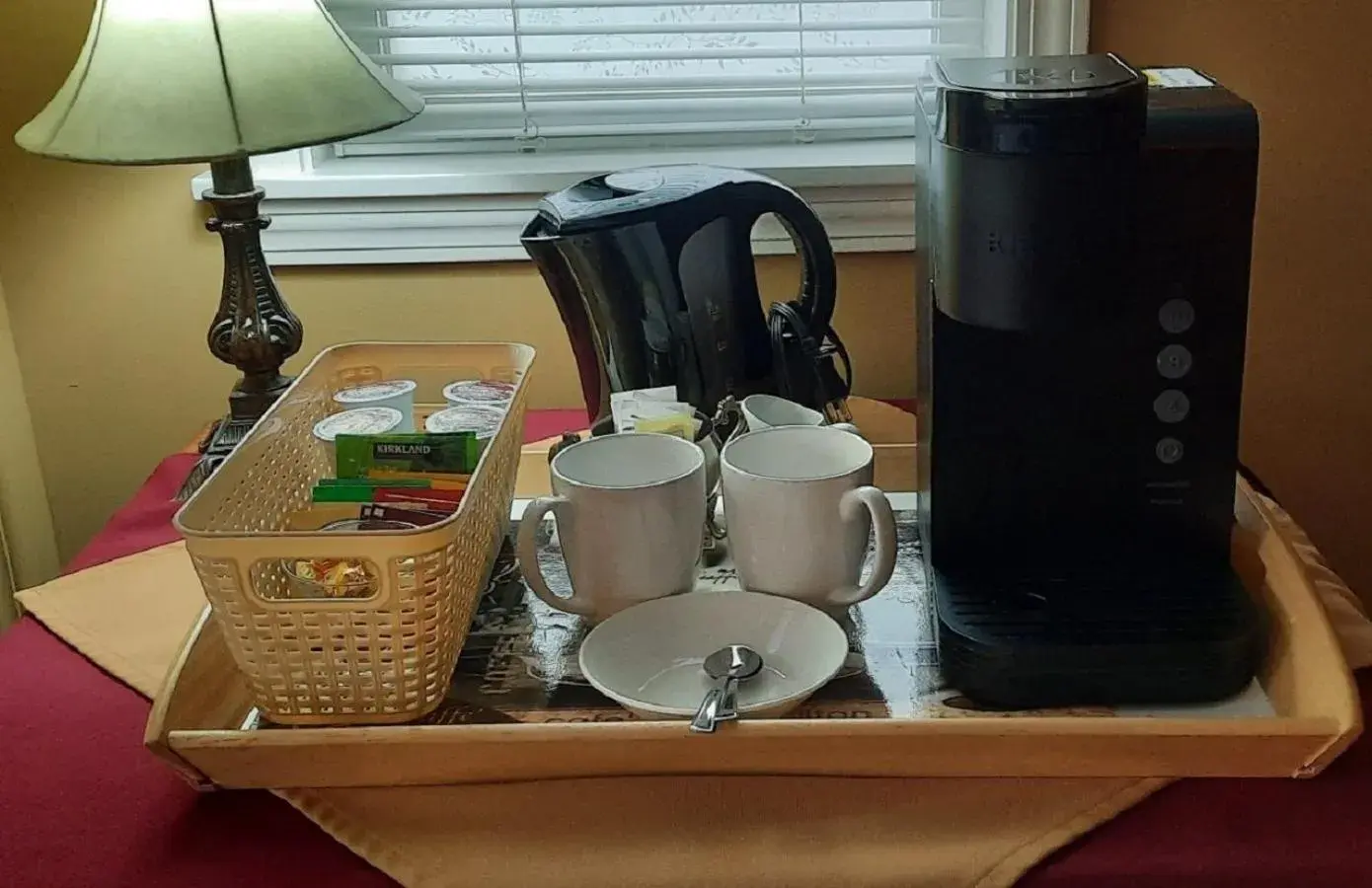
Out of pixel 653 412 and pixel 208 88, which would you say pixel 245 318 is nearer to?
pixel 208 88

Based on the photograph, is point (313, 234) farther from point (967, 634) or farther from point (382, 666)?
point (967, 634)

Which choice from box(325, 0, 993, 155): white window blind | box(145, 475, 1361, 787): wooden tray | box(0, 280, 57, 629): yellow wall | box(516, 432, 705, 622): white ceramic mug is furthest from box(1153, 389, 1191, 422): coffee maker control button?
box(0, 280, 57, 629): yellow wall

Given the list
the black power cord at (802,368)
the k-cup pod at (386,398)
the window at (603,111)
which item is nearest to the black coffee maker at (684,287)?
the black power cord at (802,368)

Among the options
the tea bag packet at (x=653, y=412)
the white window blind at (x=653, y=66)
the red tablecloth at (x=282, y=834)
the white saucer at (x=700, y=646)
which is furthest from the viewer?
the white window blind at (x=653, y=66)

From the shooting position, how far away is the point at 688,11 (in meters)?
1.33

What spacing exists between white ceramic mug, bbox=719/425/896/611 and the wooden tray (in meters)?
0.14

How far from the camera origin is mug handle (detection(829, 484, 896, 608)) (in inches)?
30.7

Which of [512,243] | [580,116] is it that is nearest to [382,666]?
[512,243]

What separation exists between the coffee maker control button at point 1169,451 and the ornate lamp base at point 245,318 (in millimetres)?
685

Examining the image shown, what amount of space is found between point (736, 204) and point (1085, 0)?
0.41 m

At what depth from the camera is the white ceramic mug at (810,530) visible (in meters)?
0.79

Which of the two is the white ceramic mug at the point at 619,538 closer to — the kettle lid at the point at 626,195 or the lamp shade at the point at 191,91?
the kettle lid at the point at 626,195

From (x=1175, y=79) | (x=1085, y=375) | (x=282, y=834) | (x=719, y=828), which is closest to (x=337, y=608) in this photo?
(x=282, y=834)

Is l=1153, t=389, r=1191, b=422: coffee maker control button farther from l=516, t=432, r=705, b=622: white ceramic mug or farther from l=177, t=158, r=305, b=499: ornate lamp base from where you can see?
l=177, t=158, r=305, b=499: ornate lamp base
